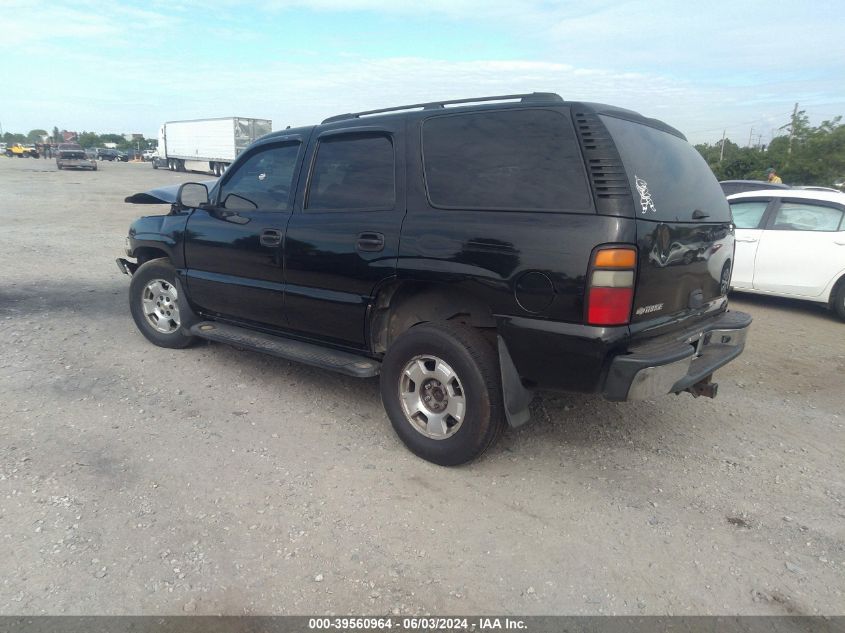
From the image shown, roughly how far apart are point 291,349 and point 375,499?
146cm

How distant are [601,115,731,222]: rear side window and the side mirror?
324cm

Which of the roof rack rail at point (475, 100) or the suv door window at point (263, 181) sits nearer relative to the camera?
the roof rack rail at point (475, 100)

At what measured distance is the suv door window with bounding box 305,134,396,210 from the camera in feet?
12.5

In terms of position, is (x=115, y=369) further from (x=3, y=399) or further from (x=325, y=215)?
(x=325, y=215)

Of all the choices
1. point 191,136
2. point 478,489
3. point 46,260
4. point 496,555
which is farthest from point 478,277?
point 191,136

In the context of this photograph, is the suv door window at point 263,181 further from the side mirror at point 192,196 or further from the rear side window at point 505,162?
the rear side window at point 505,162

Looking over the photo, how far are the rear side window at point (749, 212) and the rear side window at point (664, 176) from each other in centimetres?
459

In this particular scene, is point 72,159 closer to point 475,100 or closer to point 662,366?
point 475,100

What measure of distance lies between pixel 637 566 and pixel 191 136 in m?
48.3

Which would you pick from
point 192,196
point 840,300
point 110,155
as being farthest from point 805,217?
point 110,155

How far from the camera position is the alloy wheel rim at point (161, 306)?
5434mm

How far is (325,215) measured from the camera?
13.1 ft

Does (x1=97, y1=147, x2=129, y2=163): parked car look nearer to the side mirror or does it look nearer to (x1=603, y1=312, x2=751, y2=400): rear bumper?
the side mirror

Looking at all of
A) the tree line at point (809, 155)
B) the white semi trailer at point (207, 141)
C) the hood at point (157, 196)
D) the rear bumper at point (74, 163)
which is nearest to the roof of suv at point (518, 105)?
the hood at point (157, 196)
